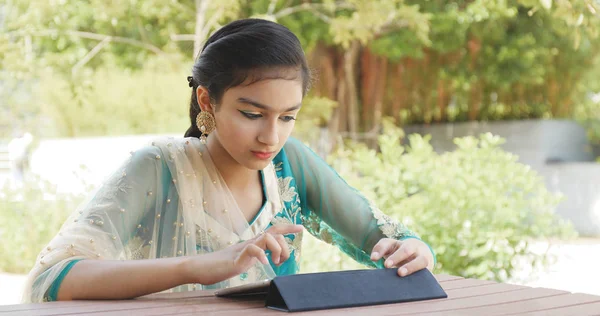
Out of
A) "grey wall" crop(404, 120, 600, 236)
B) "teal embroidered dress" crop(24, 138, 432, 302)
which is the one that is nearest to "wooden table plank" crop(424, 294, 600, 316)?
"teal embroidered dress" crop(24, 138, 432, 302)

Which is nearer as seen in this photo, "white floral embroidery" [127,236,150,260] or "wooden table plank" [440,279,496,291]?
"wooden table plank" [440,279,496,291]

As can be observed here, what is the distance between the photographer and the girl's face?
1.99 meters

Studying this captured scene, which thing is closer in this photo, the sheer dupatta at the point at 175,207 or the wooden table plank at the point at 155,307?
the wooden table plank at the point at 155,307

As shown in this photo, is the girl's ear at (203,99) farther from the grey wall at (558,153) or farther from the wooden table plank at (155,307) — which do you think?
the grey wall at (558,153)

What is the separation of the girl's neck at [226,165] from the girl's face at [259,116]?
211 mm

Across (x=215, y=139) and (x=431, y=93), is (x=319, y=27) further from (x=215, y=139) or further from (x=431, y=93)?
(x=215, y=139)

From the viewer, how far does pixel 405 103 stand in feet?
37.3

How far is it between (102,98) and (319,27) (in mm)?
4986

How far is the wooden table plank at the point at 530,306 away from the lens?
5.31 ft

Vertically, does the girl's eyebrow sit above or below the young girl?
above

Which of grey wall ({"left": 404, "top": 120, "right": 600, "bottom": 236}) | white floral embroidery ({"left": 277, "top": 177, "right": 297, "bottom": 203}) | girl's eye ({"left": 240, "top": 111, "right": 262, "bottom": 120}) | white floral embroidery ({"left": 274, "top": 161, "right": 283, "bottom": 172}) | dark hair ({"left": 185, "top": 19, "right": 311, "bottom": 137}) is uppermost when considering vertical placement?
dark hair ({"left": 185, "top": 19, "right": 311, "bottom": 137})

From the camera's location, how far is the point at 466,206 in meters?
4.96

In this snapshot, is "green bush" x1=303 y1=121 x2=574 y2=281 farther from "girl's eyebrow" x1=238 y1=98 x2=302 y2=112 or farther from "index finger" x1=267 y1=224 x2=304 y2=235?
"index finger" x1=267 y1=224 x2=304 y2=235

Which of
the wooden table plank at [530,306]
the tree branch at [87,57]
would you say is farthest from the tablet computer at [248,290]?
the tree branch at [87,57]
